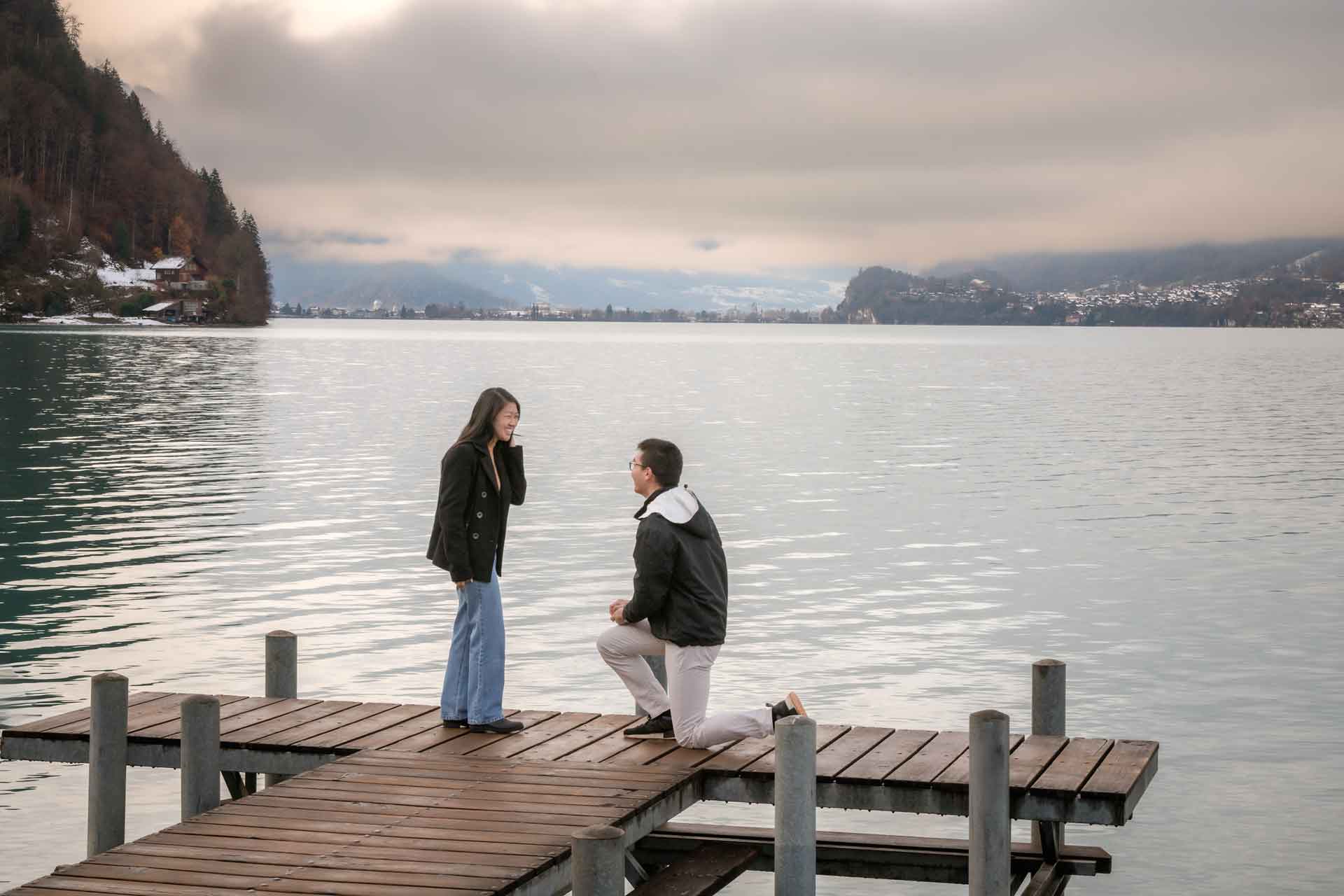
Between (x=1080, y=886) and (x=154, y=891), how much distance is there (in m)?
7.55

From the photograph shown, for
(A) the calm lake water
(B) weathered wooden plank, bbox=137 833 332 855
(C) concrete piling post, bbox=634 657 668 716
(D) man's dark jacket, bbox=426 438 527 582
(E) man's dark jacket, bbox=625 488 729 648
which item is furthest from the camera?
(A) the calm lake water

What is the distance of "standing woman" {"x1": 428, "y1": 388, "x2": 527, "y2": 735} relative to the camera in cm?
1066

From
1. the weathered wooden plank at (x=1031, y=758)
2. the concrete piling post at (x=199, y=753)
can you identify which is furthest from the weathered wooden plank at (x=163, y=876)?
the weathered wooden plank at (x=1031, y=758)

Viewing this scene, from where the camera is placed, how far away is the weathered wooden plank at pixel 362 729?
1060cm

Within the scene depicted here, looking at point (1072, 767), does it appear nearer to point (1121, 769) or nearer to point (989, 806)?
point (1121, 769)

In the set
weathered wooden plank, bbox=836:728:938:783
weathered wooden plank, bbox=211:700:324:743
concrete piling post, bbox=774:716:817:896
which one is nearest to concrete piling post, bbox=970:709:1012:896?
weathered wooden plank, bbox=836:728:938:783

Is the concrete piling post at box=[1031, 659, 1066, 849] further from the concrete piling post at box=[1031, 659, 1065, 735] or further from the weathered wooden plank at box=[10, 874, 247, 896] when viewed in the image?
the weathered wooden plank at box=[10, 874, 247, 896]

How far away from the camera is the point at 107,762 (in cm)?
1010

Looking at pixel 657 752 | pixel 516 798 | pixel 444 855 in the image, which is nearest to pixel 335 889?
pixel 444 855

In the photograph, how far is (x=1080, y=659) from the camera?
20.7 m

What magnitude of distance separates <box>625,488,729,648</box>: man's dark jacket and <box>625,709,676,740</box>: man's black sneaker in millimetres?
719

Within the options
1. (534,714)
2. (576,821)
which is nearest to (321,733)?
(534,714)

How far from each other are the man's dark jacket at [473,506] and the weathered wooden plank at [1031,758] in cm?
352

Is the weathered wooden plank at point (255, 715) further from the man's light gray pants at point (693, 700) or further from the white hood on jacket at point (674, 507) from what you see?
the white hood on jacket at point (674, 507)
